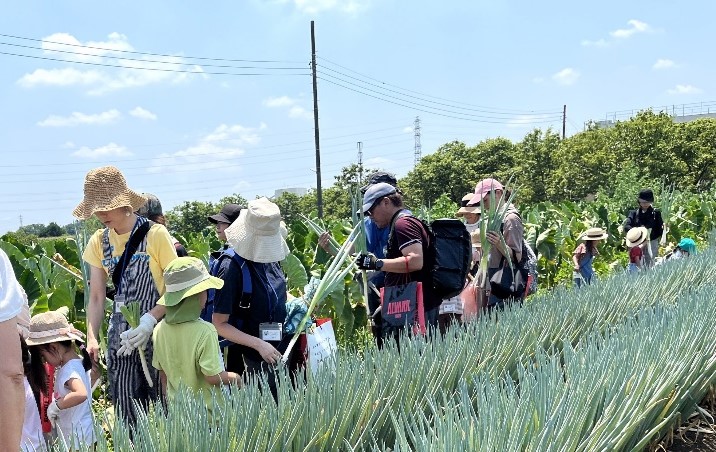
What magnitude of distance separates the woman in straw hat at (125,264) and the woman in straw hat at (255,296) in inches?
12.1

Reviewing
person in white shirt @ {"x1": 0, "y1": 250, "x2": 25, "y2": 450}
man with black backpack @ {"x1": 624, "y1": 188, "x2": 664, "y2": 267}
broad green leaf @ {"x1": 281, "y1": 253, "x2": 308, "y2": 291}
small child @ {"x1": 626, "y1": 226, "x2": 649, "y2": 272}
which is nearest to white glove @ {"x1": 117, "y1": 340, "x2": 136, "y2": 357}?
person in white shirt @ {"x1": 0, "y1": 250, "x2": 25, "y2": 450}

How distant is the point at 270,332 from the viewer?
2783 mm

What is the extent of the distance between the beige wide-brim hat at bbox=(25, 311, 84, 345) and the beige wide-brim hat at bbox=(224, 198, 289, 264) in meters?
0.74

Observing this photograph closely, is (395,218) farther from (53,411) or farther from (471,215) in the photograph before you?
(53,411)

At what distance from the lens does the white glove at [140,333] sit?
2.72 meters

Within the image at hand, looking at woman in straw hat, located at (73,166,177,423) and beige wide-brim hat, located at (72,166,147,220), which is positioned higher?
beige wide-brim hat, located at (72,166,147,220)

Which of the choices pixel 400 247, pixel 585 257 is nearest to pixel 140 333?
pixel 400 247

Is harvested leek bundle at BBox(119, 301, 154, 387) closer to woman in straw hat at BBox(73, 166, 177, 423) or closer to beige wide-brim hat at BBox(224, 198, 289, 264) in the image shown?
woman in straw hat at BBox(73, 166, 177, 423)

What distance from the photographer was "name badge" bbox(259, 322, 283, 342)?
9.12ft

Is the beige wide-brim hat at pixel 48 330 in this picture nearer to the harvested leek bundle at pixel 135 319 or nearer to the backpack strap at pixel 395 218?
the harvested leek bundle at pixel 135 319

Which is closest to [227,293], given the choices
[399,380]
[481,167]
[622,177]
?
[399,380]

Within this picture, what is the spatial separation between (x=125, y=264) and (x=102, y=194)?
317 millimetres

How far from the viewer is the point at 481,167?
51.7 meters

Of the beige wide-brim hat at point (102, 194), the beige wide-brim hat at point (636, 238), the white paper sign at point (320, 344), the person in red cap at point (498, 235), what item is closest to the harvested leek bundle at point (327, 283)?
the white paper sign at point (320, 344)
